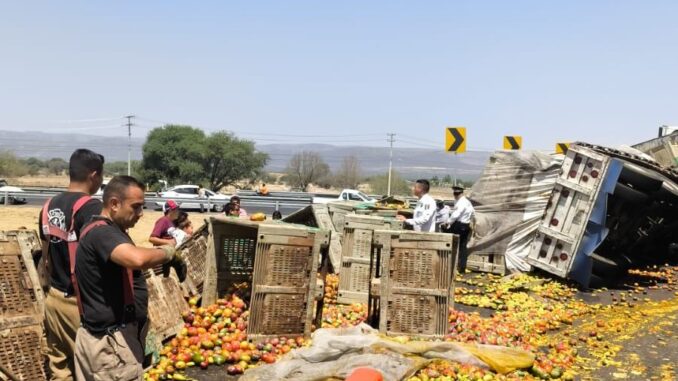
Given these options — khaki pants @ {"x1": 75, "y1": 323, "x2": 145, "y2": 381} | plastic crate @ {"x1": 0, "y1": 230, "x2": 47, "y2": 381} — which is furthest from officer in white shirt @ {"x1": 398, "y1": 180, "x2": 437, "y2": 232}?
khaki pants @ {"x1": 75, "y1": 323, "x2": 145, "y2": 381}

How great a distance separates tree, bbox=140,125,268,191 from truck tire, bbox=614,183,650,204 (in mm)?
52162

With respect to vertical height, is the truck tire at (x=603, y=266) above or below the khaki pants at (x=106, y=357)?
below

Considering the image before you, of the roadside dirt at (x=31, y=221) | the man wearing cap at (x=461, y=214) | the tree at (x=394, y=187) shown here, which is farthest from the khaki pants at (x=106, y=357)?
the tree at (x=394, y=187)

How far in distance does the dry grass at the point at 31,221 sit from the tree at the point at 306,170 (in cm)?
6046

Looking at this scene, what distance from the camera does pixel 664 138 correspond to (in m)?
17.3

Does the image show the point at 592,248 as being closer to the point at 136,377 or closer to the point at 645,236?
the point at 645,236

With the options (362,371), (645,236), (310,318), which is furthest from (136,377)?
(645,236)

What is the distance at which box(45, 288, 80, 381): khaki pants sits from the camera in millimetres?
4402

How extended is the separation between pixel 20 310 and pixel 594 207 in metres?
10.1

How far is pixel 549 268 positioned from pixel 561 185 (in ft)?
5.80

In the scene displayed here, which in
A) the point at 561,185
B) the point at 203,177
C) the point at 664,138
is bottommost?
the point at 203,177

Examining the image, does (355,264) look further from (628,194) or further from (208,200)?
(208,200)

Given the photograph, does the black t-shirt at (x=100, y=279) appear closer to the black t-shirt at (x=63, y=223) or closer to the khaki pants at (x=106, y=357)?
the khaki pants at (x=106, y=357)

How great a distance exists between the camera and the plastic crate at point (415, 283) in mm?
7387
